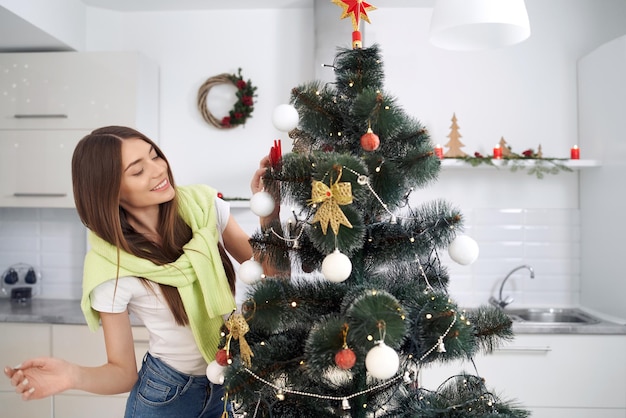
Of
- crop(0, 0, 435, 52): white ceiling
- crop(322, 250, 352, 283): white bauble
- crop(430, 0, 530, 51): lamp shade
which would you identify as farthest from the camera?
crop(0, 0, 435, 52): white ceiling

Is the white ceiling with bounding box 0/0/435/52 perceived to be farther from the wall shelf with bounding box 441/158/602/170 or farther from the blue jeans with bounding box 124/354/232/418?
the blue jeans with bounding box 124/354/232/418

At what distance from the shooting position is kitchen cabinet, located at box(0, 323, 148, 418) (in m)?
2.63

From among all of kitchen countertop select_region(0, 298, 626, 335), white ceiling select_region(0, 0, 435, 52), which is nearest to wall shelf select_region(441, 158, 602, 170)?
kitchen countertop select_region(0, 298, 626, 335)

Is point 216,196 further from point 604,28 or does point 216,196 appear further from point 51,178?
point 604,28

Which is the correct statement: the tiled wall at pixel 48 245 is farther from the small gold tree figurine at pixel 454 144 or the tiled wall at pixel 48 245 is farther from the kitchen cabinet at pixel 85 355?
the small gold tree figurine at pixel 454 144

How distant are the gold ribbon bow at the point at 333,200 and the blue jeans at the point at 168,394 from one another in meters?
0.74

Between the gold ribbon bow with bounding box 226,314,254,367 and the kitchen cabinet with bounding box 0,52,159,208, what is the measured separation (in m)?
2.06

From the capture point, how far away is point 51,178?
9.25 feet

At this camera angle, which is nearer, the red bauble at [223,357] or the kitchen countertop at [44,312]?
the red bauble at [223,357]

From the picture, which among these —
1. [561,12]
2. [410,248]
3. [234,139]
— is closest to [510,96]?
[561,12]

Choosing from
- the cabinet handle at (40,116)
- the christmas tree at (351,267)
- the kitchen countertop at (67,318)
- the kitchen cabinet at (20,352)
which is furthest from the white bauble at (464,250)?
the cabinet handle at (40,116)

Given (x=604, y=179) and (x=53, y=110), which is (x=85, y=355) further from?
(x=604, y=179)

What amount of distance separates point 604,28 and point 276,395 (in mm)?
2960

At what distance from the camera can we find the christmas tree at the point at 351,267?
→ 0.91 metres
